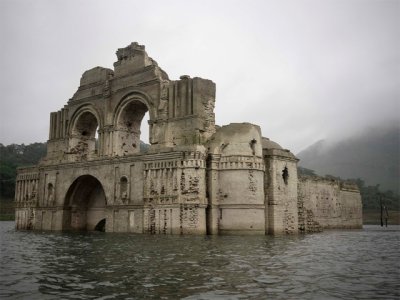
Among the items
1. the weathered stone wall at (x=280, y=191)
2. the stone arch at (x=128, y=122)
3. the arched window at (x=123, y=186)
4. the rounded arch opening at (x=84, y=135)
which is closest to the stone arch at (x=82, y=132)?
the rounded arch opening at (x=84, y=135)

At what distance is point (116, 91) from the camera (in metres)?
31.8

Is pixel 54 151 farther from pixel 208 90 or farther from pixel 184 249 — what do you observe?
pixel 184 249

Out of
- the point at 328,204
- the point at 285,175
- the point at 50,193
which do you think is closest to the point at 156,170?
the point at 285,175

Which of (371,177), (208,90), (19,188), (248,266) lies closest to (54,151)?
(19,188)

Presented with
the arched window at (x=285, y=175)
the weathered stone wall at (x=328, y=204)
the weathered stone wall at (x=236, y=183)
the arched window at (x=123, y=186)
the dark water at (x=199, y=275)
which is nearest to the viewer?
the dark water at (x=199, y=275)

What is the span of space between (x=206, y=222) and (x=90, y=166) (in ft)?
32.5

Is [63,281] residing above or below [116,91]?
below

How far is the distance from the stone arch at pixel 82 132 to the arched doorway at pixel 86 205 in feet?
10.7

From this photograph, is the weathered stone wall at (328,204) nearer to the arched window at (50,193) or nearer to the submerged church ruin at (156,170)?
the submerged church ruin at (156,170)

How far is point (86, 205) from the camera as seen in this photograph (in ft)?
108

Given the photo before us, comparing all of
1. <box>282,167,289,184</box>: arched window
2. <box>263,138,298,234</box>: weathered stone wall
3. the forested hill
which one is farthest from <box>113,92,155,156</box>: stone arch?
the forested hill

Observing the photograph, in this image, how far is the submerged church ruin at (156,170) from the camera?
81.5 feet

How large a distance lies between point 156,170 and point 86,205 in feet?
32.4

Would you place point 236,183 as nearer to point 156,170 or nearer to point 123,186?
point 156,170
